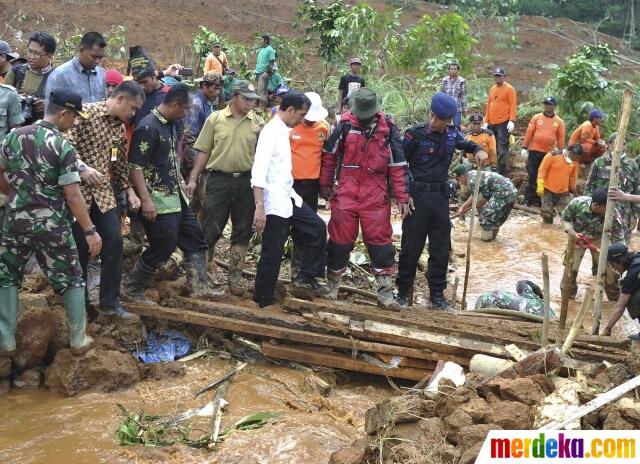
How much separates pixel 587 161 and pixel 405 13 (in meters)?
21.3

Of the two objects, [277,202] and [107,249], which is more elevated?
[277,202]

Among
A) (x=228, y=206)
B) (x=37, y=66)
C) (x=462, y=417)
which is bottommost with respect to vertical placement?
(x=462, y=417)

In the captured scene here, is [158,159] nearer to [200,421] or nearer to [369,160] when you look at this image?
[369,160]

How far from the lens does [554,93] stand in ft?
53.1

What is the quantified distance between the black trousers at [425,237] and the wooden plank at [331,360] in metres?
1.38

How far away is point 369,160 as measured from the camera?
20.2 feet

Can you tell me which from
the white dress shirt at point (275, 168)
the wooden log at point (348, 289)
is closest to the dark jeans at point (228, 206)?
the white dress shirt at point (275, 168)

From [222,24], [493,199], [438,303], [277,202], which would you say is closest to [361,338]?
[277,202]

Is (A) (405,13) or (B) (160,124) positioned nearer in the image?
(B) (160,124)

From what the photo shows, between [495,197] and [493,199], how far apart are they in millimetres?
40

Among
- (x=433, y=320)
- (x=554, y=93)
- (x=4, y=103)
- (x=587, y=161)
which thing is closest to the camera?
(x=4, y=103)

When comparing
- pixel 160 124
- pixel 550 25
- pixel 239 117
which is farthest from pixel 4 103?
pixel 550 25

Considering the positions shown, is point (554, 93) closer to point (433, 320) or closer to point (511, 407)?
point (433, 320)

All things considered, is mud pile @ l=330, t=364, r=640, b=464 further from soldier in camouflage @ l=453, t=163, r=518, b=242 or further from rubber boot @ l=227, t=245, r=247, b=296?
soldier in camouflage @ l=453, t=163, r=518, b=242
